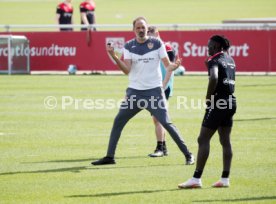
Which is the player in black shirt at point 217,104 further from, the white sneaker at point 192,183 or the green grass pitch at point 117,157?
the green grass pitch at point 117,157

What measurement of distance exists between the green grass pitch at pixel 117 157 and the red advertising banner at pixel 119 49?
21.7 ft

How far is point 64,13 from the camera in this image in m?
34.5

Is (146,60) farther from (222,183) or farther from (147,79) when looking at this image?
(222,183)

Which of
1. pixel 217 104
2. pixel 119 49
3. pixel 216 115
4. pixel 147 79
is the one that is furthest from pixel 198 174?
pixel 119 49

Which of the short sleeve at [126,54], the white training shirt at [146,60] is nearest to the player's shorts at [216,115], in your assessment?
the white training shirt at [146,60]

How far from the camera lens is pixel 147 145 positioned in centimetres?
1474

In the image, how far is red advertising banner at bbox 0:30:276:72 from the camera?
29969mm

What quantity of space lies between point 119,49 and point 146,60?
18405 mm

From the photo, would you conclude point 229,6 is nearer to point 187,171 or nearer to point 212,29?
point 212,29

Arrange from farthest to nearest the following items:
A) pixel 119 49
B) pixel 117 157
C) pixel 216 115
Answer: pixel 119 49 → pixel 117 157 → pixel 216 115

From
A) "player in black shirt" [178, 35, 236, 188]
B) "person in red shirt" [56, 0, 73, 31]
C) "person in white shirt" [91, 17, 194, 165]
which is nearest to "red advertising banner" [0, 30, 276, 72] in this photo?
"person in red shirt" [56, 0, 73, 31]

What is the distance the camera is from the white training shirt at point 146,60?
12586 mm
